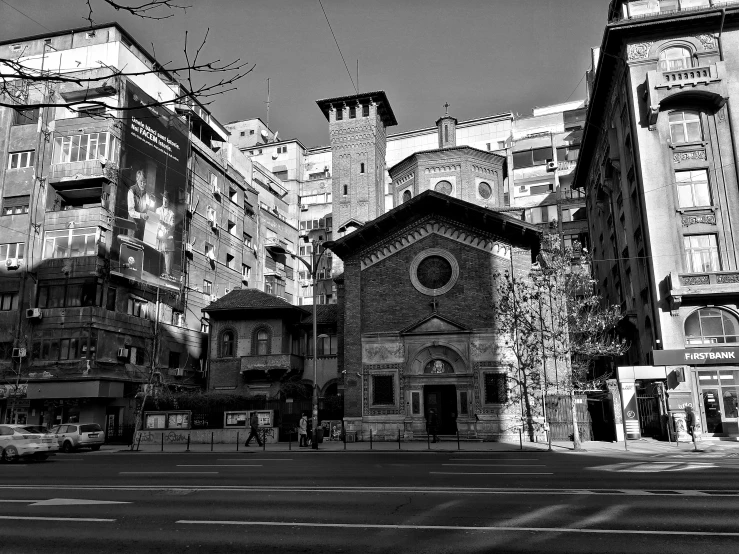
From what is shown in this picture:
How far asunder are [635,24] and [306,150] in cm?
5902

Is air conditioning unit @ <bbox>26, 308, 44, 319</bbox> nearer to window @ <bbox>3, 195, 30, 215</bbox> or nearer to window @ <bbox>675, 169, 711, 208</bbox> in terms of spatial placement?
window @ <bbox>3, 195, 30, 215</bbox>

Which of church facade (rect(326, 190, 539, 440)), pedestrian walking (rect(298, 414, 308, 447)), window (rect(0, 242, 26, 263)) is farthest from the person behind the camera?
window (rect(0, 242, 26, 263))

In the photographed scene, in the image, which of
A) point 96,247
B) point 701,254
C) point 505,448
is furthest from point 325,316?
point 701,254

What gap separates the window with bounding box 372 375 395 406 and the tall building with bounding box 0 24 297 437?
13.9m

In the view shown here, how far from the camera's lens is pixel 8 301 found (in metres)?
41.7

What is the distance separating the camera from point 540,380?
101ft

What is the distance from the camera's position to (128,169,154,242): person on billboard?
43.5 m

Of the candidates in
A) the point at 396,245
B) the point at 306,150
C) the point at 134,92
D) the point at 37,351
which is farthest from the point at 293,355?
the point at 306,150

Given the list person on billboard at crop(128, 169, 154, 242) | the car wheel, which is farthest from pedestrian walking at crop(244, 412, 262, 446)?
person on billboard at crop(128, 169, 154, 242)

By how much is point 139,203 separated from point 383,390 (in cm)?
2306

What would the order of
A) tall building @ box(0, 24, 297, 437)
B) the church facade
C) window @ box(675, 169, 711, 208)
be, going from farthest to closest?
1. tall building @ box(0, 24, 297, 437)
2. the church facade
3. window @ box(675, 169, 711, 208)

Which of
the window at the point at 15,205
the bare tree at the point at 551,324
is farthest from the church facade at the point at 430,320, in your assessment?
the window at the point at 15,205

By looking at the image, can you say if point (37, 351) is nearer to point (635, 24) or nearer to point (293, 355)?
point (293, 355)

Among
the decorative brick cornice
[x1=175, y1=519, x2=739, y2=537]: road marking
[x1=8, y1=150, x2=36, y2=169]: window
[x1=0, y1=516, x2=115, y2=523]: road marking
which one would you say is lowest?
[x1=0, y1=516, x2=115, y2=523]: road marking
